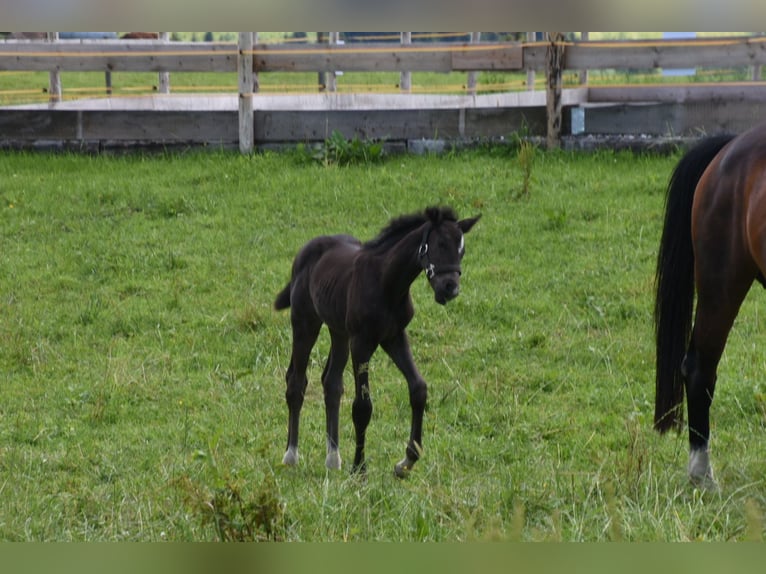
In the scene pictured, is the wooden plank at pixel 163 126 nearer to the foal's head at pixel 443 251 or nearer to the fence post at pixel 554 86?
the fence post at pixel 554 86

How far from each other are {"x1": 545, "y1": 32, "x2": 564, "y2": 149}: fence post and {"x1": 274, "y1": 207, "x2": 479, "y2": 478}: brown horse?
7.28 m

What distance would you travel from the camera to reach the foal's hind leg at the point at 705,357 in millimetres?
4758

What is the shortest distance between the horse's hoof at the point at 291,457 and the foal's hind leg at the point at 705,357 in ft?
6.60

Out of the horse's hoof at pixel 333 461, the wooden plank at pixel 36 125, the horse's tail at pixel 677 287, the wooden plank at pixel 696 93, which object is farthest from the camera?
the wooden plank at pixel 36 125

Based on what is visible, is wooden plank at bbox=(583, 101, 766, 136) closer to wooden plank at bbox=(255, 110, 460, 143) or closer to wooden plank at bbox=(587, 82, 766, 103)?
wooden plank at bbox=(587, 82, 766, 103)

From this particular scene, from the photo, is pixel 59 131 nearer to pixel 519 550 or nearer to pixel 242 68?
pixel 242 68

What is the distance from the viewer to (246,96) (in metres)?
12.2

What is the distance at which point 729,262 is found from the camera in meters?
4.72

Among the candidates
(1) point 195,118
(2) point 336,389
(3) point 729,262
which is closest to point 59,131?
(1) point 195,118

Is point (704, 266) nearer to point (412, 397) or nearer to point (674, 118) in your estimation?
point (412, 397)

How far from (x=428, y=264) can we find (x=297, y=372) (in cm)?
141

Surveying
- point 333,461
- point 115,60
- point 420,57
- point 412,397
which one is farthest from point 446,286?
point 115,60

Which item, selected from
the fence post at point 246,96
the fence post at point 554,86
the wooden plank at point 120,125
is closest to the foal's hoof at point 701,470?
the fence post at point 554,86

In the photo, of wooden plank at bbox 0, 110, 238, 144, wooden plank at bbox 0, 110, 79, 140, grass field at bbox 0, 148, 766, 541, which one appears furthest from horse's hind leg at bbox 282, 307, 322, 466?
wooden plank at bbox 0, 110, 79, 140
